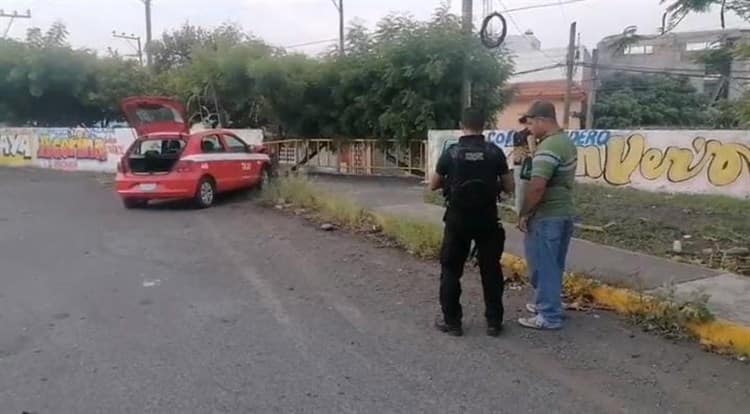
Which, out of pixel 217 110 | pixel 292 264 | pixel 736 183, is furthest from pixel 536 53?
pixel 292 264

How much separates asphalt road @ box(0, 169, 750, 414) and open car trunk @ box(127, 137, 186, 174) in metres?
4.77

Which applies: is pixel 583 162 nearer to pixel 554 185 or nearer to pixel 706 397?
pixel 554 185

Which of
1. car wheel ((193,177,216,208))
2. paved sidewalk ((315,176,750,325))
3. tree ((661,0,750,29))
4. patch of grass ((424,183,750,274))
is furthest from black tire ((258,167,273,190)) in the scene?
tree ((661,0,750,29))

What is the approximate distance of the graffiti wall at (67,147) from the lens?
22875 mm

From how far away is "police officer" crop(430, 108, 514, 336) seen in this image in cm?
478

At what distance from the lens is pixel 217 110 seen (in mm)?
23875

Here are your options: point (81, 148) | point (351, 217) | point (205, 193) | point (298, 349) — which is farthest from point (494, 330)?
point (81, 148)

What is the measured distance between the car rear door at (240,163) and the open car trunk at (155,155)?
1.04 m

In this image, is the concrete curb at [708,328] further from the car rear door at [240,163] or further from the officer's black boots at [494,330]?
the car rear door at [240,163]

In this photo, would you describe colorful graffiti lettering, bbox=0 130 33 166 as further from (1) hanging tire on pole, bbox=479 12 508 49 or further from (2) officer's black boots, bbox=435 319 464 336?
(2) officer's black boots, bbox=435 319 464 336

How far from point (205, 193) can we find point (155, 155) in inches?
48.1

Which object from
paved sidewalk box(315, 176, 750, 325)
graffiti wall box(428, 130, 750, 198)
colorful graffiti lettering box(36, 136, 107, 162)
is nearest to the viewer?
paved sidewalk box(315, 176, 750, 325)

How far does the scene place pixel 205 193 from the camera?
12.6m

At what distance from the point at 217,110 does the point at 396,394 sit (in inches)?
842
